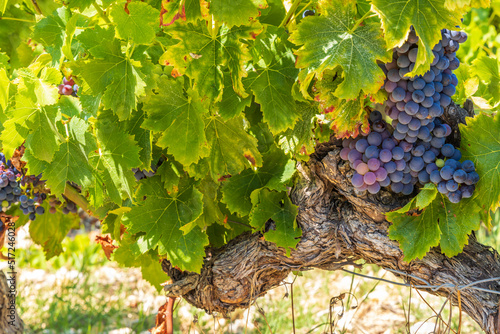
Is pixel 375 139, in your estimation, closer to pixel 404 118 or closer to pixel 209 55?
pixel 404 118

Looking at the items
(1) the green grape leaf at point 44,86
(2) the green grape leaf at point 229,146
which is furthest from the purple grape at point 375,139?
(1) the green grape leaf at point 44,86

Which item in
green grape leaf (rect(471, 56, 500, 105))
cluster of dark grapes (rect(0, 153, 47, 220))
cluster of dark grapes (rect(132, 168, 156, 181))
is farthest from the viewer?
cluster of dark grapes (rect(0, 153, 47, 220))

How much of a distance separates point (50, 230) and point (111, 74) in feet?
3.91

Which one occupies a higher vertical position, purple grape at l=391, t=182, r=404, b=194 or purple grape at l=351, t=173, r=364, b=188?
purple grape at l=351, t=173, r=364, b=188

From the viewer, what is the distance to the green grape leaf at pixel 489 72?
4.96 ft

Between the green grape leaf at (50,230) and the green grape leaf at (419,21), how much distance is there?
174 centimetres

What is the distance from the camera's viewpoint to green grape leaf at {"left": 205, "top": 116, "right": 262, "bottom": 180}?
1405 millimetres

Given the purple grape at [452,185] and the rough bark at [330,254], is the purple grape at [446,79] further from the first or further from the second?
the purple grape at [452,185]

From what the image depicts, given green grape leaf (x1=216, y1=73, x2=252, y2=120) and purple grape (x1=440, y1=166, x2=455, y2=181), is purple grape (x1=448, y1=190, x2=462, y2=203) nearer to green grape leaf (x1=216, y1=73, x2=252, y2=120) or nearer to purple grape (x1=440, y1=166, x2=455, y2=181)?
purple grape (x1=440, y1=166, x2=455, y2=181)

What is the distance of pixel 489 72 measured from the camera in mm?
1515

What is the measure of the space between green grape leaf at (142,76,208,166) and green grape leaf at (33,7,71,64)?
1.29 ft

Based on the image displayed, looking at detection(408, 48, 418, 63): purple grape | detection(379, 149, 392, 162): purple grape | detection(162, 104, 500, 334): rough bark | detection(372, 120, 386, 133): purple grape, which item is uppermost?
detection(408, 48, 418, 63): purple grape

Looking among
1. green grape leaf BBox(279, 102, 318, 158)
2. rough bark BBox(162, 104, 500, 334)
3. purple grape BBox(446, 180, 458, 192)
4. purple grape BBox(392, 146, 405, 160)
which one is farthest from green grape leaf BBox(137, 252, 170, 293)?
purple grape BBox(446, 180, 458, 192)

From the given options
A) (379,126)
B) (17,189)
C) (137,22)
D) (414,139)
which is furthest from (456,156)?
(17,189)
